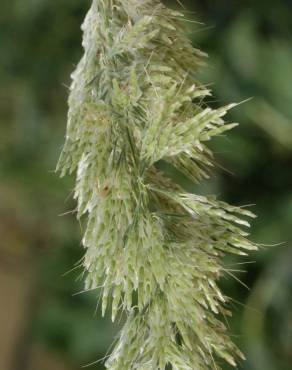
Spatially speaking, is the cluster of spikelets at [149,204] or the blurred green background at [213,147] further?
the blurred green background at [213,147]

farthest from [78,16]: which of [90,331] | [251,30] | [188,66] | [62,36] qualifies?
[188,66]

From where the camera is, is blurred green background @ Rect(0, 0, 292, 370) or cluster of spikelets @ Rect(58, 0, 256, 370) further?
blurred green background @ Rect(0, 0, 292, 370)

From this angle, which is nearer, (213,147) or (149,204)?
(149,204)

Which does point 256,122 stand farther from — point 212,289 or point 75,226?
point 212,289
